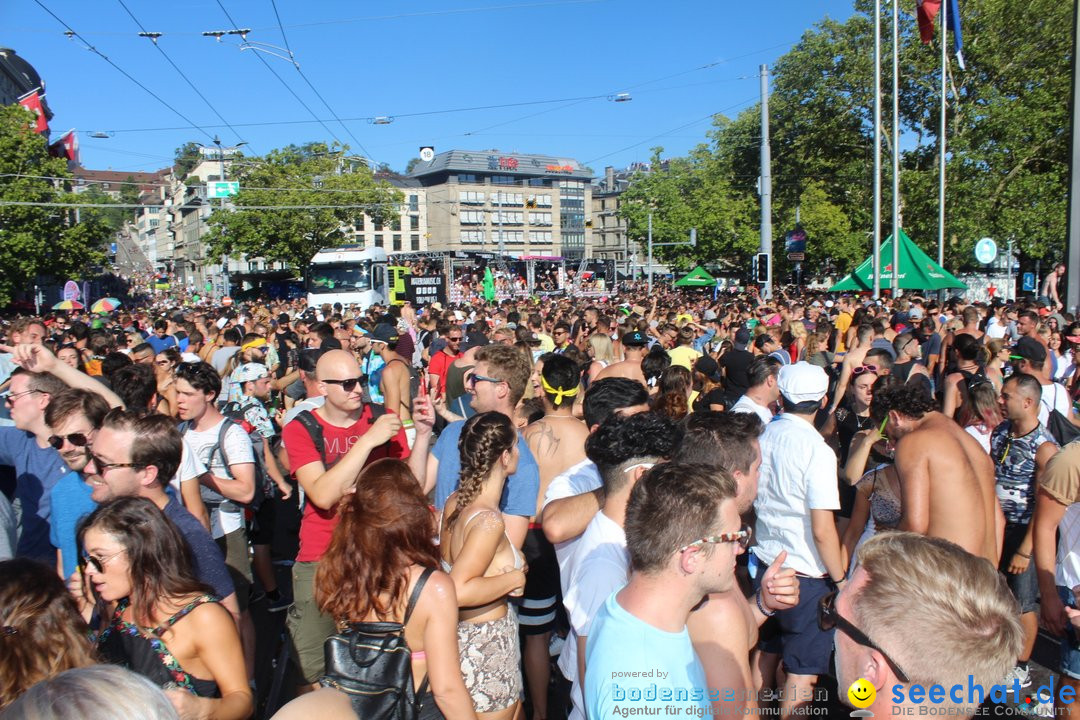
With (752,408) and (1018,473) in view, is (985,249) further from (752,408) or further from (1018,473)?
(752,408)

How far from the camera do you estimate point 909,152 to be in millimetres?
37938

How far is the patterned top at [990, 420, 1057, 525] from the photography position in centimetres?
482

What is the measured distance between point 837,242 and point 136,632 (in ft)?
144

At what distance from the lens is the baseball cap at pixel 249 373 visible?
310 inches

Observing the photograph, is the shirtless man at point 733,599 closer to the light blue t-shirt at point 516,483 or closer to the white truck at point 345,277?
the light blue t-shirt at point 516,483

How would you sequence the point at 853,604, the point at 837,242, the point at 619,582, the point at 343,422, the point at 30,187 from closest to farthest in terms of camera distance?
the point at 853,604 < the point at 619,582 < the point at 343,422 < the point at 30,187 < the point at 837,242

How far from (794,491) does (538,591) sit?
5.03 feet

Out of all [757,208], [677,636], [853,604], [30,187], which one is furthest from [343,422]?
[757,208]

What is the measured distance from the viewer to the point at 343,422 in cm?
434

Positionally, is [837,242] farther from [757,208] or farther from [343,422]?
[343,422]

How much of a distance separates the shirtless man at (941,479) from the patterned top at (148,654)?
309 centimetres

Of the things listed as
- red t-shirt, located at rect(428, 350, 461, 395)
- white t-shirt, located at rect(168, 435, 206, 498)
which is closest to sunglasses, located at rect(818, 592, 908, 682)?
white t-shirt, located at rect(168, 435, 206, 498)

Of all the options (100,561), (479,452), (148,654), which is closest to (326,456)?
(479,452)

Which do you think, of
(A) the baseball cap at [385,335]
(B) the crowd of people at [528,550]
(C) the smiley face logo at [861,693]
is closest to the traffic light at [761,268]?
(A) the baseball cap at [385,335]
